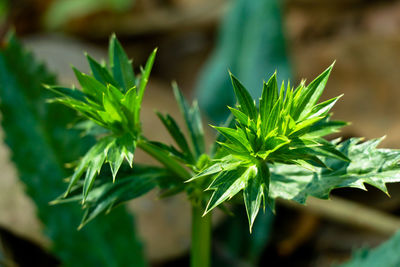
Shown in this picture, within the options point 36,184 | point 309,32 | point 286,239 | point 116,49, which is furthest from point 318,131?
point 309,32

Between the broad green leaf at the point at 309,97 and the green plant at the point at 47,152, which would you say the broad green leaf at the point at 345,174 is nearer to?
the broad green leaf at the point at 309,97

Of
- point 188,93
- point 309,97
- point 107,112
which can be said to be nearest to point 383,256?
point 309,97

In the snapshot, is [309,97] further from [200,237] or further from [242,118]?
[200,237]

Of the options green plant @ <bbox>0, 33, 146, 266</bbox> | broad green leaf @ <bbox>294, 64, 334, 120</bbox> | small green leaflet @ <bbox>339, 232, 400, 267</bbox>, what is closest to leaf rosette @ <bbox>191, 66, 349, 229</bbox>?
→ broad green leaf @ <bbox>294, 64, 334, 120</bbox>

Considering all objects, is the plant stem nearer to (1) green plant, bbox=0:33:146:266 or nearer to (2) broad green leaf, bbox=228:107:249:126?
(2) broad green leaf, bbox=228:107:249:126

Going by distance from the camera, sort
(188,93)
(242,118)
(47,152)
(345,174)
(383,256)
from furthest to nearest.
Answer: (188,93), (47,152), (383,256), (345,174), (242,118)

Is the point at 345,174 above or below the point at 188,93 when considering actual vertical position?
above

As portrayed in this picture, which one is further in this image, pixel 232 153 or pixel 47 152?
pixel 47 152

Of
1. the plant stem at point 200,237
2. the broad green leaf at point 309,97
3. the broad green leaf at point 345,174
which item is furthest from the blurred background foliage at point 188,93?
the broad green leaf at point 309,97
